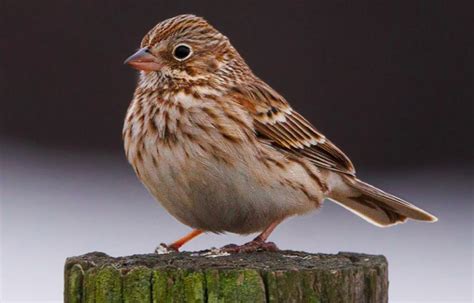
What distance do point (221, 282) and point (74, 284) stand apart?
1.86 ft

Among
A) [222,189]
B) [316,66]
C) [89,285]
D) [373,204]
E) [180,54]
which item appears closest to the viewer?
[89,285]

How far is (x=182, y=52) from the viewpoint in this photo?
705 cm

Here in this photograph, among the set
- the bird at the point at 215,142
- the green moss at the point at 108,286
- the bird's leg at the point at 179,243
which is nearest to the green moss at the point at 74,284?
the green moss at the point at 108,286

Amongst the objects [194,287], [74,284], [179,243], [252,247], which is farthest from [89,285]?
[179,243]

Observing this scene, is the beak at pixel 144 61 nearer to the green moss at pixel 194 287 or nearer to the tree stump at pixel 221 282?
the tree stump at pixel 221 282

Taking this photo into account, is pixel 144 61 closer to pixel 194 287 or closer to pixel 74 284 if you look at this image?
pixel 74 284

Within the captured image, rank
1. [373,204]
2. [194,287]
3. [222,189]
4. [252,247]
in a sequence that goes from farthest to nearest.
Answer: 1. [373,204]
2. [222,189]
3. [252,247]
4. [194,287]

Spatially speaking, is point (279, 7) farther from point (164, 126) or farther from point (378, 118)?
point (164, 126)

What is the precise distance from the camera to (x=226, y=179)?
6.57 m

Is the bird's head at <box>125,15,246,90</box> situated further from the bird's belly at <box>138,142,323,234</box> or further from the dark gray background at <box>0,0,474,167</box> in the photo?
the dark gray background at <box>0,0,474,167</box>

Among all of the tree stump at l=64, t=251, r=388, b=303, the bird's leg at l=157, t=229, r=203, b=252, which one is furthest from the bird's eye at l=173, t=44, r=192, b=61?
the tree stump at l=64, t=251, r=388, b=303

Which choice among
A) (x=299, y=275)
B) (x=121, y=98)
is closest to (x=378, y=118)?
(x=121, y=98)

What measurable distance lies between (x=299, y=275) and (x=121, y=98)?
3.42 meters

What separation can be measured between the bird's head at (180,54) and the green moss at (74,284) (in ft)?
5.34
